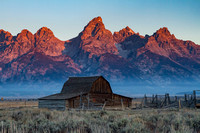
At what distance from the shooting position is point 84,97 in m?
40.9

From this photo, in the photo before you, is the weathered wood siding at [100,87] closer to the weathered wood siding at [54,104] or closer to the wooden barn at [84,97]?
the wooden barn at [84,97]

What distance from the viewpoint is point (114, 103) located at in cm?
4547

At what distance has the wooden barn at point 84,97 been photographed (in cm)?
3941

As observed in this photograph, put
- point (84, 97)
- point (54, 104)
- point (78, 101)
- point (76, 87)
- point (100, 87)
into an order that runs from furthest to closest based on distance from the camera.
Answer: point (100, 87) → point (76, 87) → point (84, 97) → point (54, 104) → point (78, 101)

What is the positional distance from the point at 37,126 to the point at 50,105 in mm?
28373

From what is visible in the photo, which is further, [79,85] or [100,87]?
[100,87]

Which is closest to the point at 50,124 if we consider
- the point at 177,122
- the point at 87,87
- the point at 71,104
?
the point at 177,122

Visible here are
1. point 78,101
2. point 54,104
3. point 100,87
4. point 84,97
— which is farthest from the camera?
point 100,87

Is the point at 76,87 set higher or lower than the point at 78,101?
higher

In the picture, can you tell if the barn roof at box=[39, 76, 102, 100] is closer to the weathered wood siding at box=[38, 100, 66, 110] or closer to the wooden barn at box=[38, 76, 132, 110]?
the wooden barn at box=[38, 76, 132, 110]

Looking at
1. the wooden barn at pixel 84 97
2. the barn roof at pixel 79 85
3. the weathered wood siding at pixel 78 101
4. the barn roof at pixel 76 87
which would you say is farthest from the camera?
the barn roof at pixel 79 85

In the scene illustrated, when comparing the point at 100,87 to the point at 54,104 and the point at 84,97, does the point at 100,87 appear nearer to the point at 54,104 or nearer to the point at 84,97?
the point at 84,97

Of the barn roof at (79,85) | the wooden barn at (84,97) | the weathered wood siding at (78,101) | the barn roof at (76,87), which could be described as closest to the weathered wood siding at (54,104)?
the wooden barn at (84,97)

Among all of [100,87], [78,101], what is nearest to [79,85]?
[100,87]
